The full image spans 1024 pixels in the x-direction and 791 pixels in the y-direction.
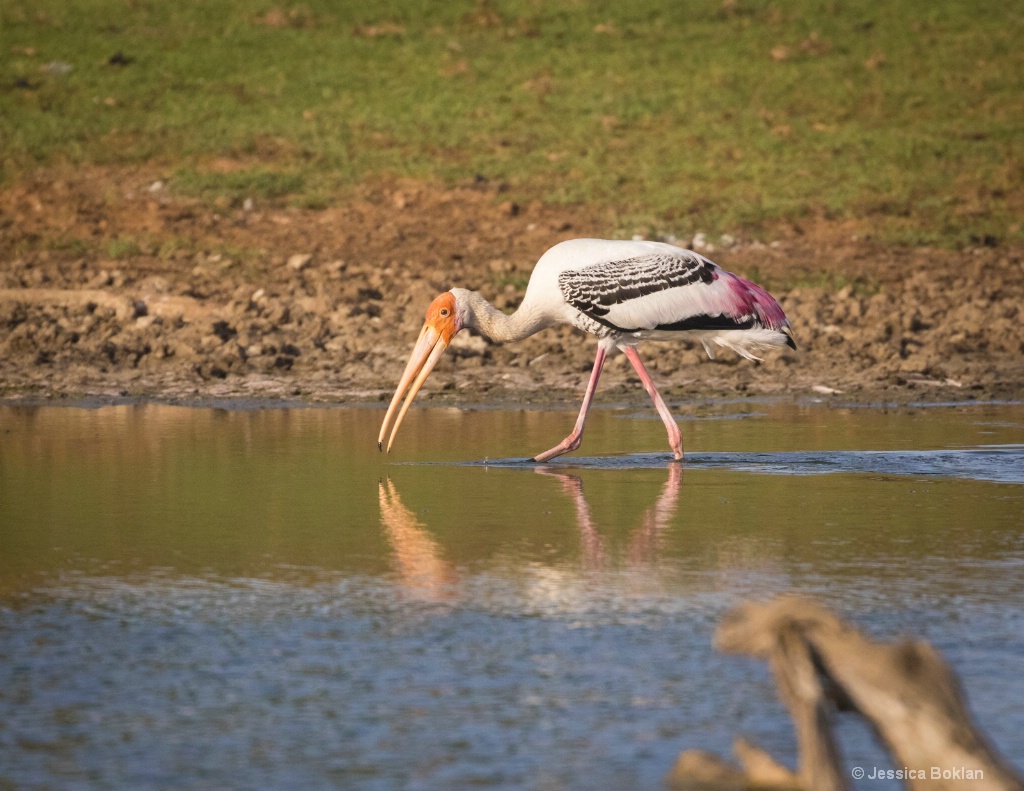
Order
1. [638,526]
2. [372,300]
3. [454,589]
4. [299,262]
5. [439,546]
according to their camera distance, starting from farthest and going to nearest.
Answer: [299,262]
[372,300]
[638,526]
[439,546]
[454,589]

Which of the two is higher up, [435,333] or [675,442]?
[435,333]

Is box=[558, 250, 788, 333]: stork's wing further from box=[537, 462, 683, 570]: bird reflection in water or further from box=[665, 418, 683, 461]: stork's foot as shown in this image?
box=[537, 462, 683, 570]: bird reflection in water

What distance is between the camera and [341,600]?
585cm

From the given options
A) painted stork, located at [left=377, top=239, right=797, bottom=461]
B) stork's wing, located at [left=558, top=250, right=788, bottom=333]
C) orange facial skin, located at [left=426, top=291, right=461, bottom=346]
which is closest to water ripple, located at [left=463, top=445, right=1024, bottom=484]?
painted stork, located at [left=377, top=239, right=797, bottom=461]

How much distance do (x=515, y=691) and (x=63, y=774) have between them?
1220mm

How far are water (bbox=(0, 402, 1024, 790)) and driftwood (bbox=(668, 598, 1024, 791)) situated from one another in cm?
67

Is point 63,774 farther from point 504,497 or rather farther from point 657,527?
point 504,497

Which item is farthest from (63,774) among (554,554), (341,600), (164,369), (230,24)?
(230,24)

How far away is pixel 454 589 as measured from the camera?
19.7 ft

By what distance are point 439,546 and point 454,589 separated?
2.72 feet

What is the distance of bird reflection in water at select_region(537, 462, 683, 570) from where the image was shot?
21.6 ft

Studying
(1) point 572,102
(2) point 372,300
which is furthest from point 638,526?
(1) point 572,102

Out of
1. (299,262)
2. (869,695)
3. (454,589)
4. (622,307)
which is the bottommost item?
(454,589)

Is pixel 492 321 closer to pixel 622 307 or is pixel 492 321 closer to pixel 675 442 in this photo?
pixel 622 307
